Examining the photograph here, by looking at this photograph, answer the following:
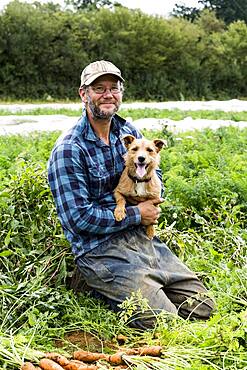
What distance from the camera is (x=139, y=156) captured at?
187 inches

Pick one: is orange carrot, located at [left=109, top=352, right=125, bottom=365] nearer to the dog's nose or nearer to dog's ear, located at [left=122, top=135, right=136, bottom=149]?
the dog's nose

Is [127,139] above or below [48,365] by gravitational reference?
above

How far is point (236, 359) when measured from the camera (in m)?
3.32

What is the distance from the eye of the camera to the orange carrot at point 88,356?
3782 mm

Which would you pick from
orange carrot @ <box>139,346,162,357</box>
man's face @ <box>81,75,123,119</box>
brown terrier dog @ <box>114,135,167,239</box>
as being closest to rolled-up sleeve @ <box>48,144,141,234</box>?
brown terrier dog @ <box>114,135,167,239</box>

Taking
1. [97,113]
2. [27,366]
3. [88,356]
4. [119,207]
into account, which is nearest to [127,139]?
[97,113]

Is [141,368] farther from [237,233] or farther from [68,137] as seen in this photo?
[237,233]

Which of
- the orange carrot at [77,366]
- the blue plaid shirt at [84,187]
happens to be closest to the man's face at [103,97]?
the blue plaid shirt at [84,187]

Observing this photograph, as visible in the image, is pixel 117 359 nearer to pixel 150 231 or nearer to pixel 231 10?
pixel 150 231

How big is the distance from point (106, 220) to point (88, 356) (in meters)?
1.04

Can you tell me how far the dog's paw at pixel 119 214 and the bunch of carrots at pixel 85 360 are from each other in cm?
103

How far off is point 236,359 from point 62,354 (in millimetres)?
1056

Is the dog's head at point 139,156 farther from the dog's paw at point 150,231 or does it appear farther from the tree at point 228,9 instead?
the tree at point 228,9

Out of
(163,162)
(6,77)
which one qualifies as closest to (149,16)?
(6,77)
